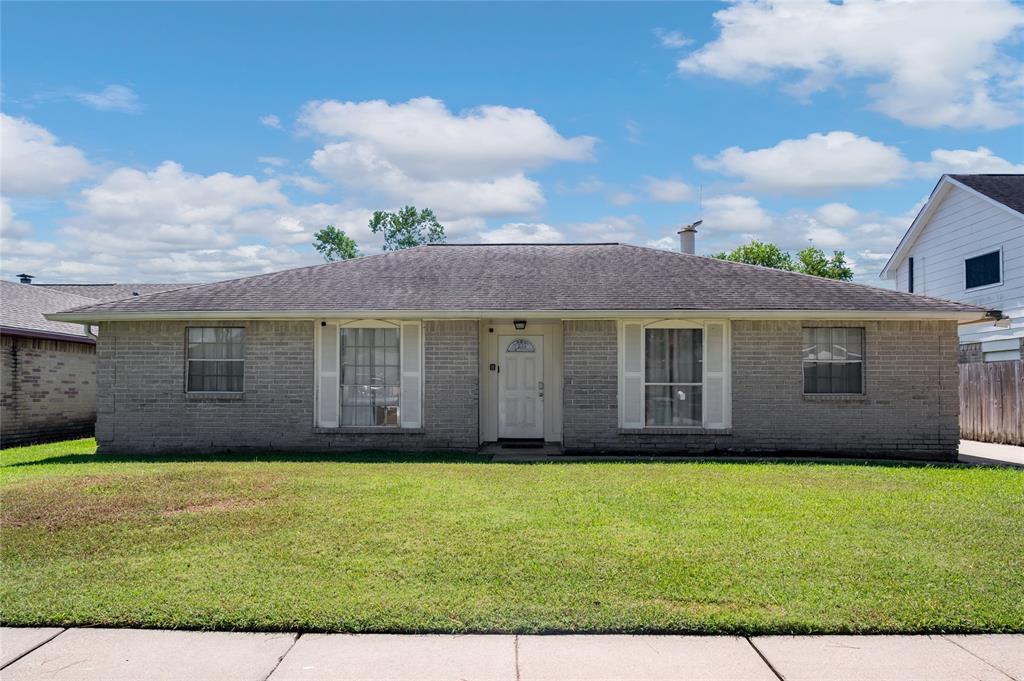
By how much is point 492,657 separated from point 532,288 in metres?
10.6

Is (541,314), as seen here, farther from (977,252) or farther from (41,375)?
(977,252)

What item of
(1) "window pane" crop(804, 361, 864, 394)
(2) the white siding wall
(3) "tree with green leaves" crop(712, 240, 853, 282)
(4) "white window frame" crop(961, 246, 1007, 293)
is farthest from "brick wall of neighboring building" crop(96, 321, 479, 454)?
(3) "tree with green leaves" crop(712, 240, 853, 282)

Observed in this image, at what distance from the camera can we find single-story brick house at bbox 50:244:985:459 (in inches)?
536

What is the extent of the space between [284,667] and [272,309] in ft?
32.7

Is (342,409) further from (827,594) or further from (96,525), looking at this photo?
(827,594)

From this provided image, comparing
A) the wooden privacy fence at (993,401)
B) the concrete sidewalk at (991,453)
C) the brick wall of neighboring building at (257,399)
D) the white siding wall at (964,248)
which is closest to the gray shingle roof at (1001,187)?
the white siding wall at (964,248)

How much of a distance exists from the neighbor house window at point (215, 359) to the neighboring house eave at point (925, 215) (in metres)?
17.0

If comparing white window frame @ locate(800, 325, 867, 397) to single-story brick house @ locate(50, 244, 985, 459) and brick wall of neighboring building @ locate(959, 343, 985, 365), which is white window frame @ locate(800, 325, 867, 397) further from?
brick wall of neighboring building @ locate(959, 343, 985, 365)

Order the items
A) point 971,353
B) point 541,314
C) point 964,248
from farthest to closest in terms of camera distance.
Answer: point 964,248
point 971,353
point 541,314

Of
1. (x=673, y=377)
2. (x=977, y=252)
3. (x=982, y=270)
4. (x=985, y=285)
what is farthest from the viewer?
(x=977, y=252)

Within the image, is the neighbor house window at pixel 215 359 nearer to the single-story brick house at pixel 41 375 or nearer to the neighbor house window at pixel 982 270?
the single-story brick house at pixel 41 375

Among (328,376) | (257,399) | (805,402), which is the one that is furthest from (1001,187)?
(257,399)

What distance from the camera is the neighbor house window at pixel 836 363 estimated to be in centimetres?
1379

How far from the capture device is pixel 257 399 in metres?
14.1
